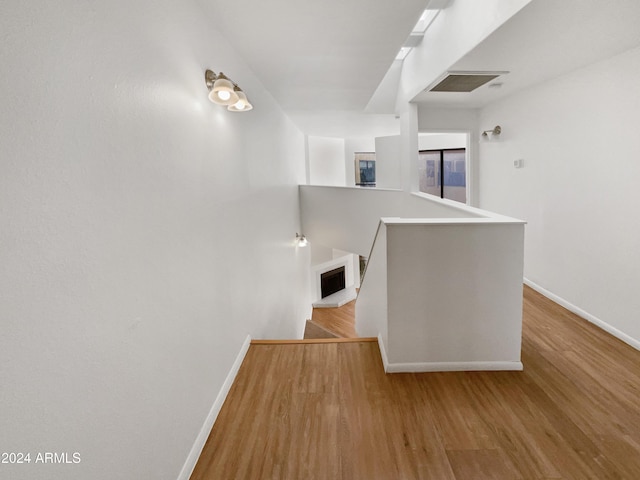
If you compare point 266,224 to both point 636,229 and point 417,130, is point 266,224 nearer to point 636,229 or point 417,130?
point 417,130

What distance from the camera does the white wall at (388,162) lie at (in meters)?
6.91

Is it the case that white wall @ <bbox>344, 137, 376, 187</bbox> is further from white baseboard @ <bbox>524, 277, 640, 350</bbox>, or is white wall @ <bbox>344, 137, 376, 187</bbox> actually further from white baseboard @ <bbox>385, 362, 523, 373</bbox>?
white baseboard @ <bbox>385, 362, 523, 373</bbox>

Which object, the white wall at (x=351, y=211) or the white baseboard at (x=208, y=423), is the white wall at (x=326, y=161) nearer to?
the white wall at (x=351, y=211)

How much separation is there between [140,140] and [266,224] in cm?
239

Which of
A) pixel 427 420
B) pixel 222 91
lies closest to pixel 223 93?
pixel 222 91

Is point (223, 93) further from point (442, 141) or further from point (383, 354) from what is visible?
point (442, 141)

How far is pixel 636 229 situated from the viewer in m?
2.51

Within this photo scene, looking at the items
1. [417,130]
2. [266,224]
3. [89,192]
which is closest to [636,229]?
[417,130]

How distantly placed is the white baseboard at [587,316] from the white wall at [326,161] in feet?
20.2

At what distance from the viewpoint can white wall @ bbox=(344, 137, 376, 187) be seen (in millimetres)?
9352

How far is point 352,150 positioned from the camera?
9406 millimetres

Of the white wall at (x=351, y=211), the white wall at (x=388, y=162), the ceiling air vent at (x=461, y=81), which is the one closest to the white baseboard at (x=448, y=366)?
the white wall at (x=351, y=211)

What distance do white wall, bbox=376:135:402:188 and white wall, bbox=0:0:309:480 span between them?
17.7ft

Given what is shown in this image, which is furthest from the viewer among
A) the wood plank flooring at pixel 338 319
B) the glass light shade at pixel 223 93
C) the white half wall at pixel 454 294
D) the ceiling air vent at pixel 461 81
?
the wood plank flooring at pixel 338 319
